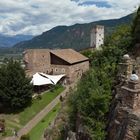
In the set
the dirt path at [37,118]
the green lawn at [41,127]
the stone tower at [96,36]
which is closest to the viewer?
the green lawn at [41,127]

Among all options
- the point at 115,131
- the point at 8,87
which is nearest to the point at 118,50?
the point at 115,131

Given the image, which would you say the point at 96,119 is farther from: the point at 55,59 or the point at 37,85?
the point at 55,59

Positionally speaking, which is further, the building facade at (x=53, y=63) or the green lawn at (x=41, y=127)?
the building facade at (x=53, y=63)

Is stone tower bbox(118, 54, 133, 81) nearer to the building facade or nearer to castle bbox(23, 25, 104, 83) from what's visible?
castle bbox(23, 25, 104, 83)

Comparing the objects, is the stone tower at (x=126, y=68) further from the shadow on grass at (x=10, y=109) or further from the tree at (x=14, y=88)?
the shadow on grass at (x=10, y=109)

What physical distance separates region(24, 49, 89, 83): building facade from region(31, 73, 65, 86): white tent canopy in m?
1.67

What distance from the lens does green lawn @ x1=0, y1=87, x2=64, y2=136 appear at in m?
45.1

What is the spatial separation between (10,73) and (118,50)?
2224 cm

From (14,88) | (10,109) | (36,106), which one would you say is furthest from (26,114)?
(14,88)

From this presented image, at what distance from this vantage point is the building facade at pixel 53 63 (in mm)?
60938

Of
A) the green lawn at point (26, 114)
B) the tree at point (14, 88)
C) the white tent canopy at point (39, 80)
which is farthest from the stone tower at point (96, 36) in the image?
the tree at point (14, 88)

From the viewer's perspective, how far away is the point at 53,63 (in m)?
65.0

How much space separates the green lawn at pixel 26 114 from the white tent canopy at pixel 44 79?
7.07ft

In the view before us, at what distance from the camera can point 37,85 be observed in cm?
5600
